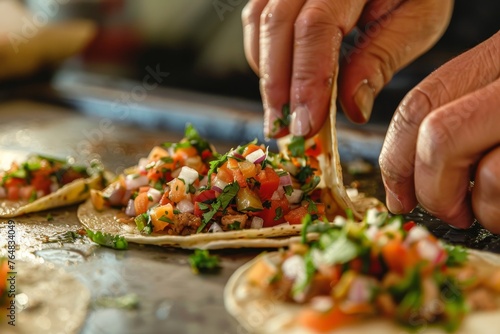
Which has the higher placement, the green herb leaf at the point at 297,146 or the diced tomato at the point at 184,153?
the green herb leaf at the point at 297,146

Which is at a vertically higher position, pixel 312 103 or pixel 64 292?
pixel 312 103

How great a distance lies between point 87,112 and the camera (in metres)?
4.83

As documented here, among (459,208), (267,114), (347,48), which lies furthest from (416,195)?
(347,48)

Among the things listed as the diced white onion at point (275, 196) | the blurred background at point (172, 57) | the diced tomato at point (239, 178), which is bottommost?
the blurred background at point (172, 57)

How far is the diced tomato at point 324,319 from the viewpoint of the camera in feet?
6.16

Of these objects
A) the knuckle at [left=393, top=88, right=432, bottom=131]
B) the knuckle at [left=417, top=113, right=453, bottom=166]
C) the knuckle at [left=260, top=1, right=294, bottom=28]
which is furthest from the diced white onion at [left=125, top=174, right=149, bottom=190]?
the knuckle at [left=417, top=113, right=453, bottom=166]

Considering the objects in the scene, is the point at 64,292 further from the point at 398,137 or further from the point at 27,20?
the point at 27,20

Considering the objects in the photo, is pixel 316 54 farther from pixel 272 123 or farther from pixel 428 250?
pixel 428 250

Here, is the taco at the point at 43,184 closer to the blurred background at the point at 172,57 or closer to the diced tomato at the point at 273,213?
the diced tomato at the point at 273,213

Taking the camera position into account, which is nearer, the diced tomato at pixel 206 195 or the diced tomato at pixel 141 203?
the diced tomato at pixel 206 195

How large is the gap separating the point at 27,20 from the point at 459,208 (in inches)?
170

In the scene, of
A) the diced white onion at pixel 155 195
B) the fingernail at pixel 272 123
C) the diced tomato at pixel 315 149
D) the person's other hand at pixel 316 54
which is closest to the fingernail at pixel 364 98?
the person's other hand at pixel 316 54

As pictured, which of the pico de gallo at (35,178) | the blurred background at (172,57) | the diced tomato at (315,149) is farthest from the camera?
the blurred background at (172,57)

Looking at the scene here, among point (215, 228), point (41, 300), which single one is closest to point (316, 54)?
point (215, 228)
